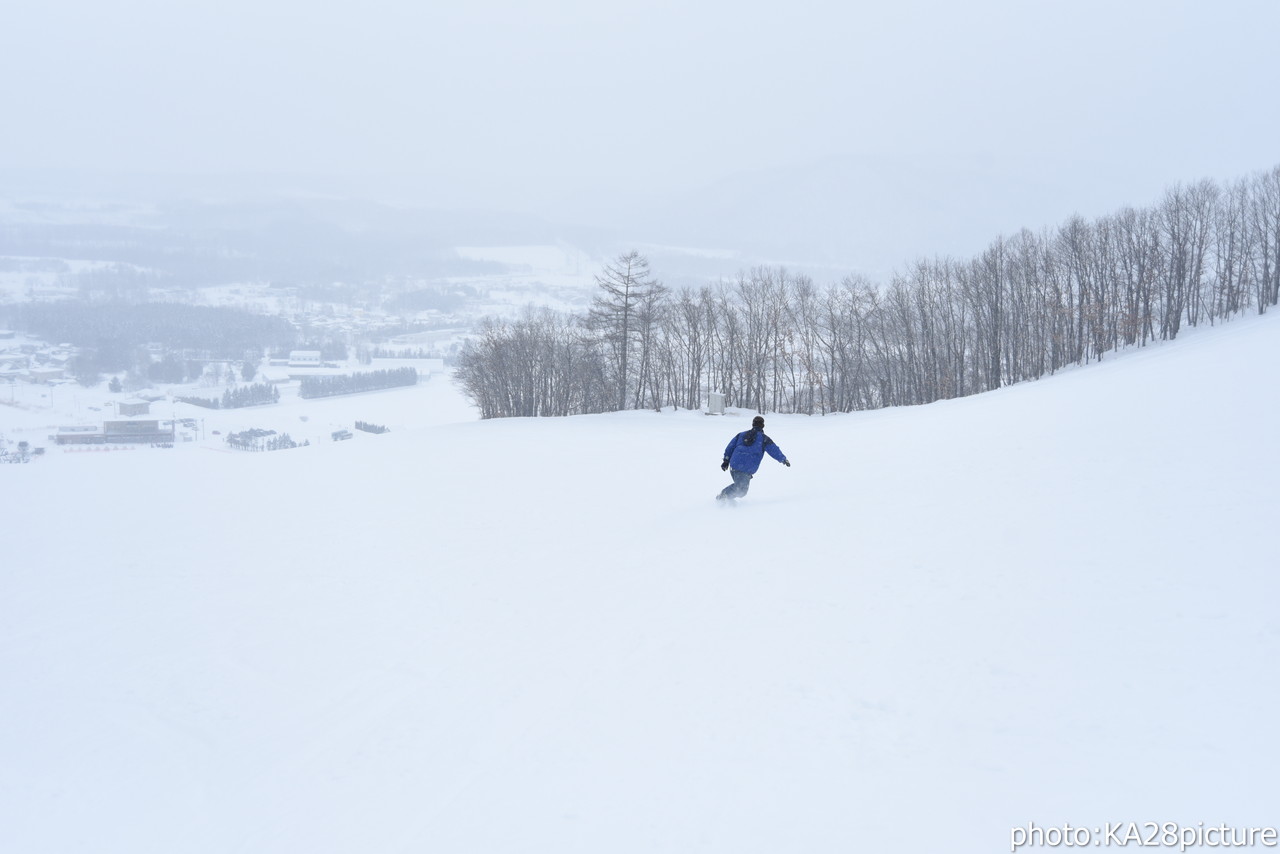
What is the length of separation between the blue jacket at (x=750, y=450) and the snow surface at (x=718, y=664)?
2.98 feet

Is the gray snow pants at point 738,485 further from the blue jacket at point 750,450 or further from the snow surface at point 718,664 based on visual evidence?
the snow surface at point 718,664

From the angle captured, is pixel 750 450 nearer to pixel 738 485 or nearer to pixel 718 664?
pixel 738 485

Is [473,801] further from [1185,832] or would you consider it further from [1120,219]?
[1120,219]

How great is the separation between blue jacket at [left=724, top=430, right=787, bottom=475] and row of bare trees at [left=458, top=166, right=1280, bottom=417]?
34.0m

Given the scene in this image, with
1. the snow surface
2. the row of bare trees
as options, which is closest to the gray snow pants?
the snow surface

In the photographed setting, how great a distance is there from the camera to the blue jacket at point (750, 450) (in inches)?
553

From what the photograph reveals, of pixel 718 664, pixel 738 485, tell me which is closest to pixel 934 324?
pixel 738 485

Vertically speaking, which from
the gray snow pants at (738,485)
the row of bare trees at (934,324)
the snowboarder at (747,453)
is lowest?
the gray snow pants at (738,485)

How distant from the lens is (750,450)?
553 inches

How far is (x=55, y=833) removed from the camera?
6.48 metres

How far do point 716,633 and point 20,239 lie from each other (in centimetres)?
26475

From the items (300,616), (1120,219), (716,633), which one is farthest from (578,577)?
(1120,219)

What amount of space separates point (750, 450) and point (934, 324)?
Answer: 49950mm

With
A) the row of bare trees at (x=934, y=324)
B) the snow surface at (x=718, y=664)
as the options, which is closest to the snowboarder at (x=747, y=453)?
the snow surface at (x=718, y=664)
